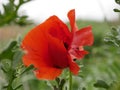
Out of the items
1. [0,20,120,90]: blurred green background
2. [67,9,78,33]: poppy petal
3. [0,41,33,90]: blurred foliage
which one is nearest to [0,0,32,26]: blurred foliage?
[0,20,120,90]: blurred green background

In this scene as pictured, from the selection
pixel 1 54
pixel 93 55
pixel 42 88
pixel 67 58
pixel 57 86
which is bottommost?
pixel 93 55

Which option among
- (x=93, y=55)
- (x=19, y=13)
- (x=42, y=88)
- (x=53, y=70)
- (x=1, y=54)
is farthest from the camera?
(x=93, y=55)

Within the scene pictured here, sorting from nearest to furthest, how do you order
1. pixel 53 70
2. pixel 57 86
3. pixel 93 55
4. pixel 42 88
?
1. pixel 53 70
2. pixel 57 86
3. pixel 42 88
4. pixel 93 55

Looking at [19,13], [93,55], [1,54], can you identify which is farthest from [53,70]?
[93,55]

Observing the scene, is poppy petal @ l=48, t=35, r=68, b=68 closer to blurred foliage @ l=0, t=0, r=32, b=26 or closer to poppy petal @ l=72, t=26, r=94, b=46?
poppy petal @ l=72, t=26, r=94, b=46

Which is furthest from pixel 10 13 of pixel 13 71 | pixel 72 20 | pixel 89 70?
pixel 89 70

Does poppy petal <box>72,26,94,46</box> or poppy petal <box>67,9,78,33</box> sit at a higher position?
poppy petal <box>67,9,78,33</box>

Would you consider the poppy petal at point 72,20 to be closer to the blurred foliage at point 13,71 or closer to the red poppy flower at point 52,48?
the red poppy flower at point 52,48

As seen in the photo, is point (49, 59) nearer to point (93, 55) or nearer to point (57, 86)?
point (57, 86)
